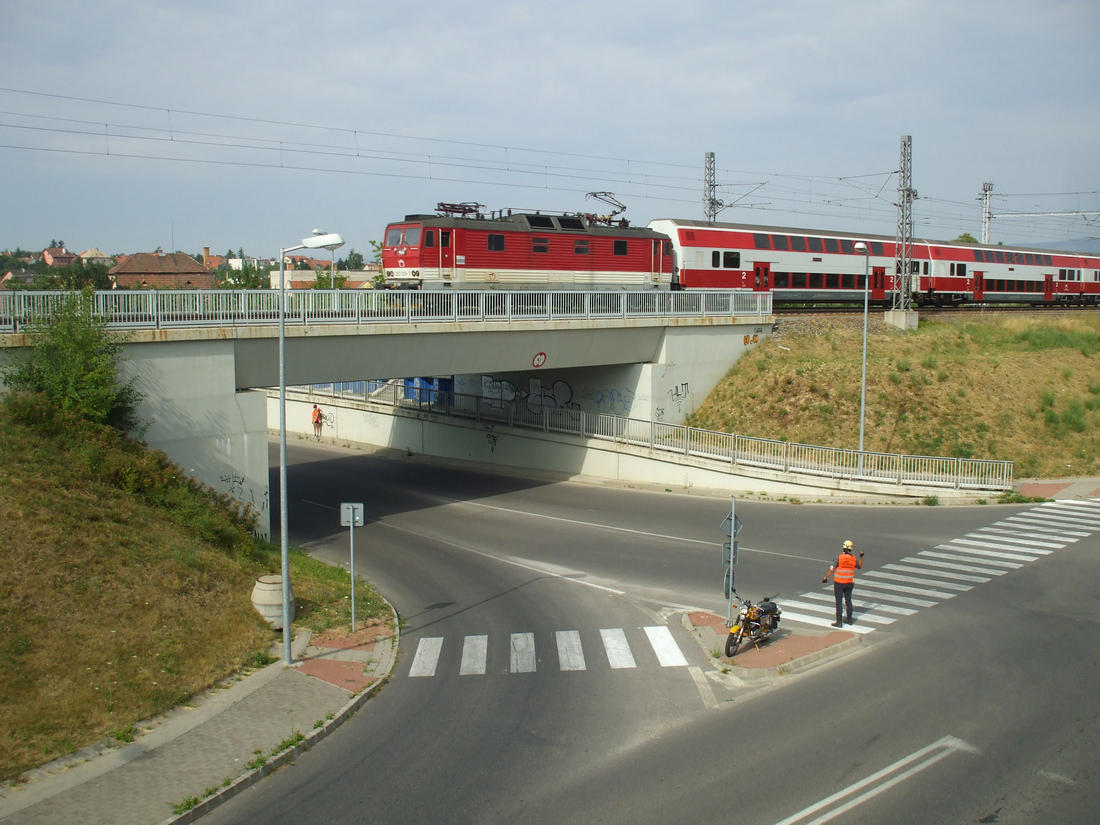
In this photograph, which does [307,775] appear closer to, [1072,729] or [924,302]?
[1072,729]

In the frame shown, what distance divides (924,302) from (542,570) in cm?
3616

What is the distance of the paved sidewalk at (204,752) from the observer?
30.8 feet

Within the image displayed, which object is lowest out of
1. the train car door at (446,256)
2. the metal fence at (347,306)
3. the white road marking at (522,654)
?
the white road marking at (522,654)

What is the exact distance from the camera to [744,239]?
39.9 m

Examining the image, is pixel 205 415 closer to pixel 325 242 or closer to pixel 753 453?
pixel 325 242

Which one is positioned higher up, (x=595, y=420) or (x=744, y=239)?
(x=744, y=239)

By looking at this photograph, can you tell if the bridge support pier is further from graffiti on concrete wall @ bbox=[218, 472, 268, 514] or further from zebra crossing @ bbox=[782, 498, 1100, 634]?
zebra crossing @ bbox=[782, 498, 1100, 634]

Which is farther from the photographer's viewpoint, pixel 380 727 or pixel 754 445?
pixel 754 445

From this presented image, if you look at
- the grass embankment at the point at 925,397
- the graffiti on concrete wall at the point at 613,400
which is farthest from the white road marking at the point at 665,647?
the graffiti on concrete wall at the point at 613,400

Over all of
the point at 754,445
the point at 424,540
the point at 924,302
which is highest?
the point at 924,302

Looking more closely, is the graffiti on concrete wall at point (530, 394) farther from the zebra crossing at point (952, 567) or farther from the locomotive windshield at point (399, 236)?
the zebra crossing at point (952, 567)

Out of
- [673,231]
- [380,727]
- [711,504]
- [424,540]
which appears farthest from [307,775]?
→ [673,231]

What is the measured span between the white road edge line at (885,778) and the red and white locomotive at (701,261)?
19.5 m

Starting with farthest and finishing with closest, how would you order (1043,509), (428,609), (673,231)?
1. (673,231)
2. (1043,509)
3. (428,609)
